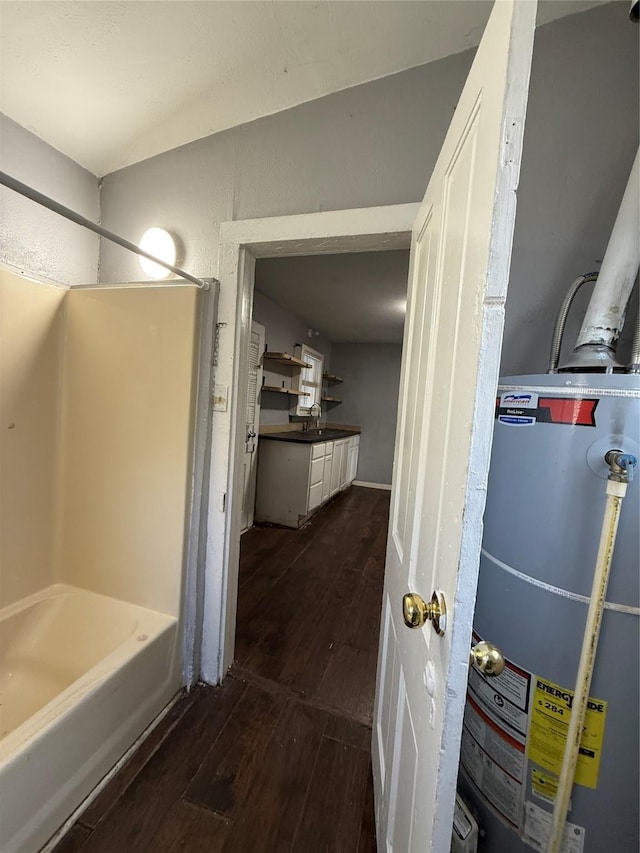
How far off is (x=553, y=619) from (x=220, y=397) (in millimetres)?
1282

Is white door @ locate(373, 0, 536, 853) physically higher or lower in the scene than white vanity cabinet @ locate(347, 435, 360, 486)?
higher

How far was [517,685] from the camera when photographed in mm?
853

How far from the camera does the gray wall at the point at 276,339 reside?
339 centimetres

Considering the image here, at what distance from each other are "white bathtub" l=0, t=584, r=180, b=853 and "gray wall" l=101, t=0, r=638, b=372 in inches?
60.3

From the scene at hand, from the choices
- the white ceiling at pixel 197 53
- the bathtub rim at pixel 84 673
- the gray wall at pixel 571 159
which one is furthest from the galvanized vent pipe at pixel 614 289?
the bathtub rim at pixel 84 673

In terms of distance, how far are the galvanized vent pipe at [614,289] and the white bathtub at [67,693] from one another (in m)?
1.75

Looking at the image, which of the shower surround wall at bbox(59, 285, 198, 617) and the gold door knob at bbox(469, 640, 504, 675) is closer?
the gold door knob at bbox(469, 640, 504, 675)

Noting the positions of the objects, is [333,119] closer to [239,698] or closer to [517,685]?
[517,685]

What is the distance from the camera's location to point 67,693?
1.08m

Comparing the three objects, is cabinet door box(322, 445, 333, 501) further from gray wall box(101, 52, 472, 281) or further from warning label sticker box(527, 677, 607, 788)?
warning label sticker box(527, 677, 607, 788)

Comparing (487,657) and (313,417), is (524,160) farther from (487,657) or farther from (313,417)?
(313,417)

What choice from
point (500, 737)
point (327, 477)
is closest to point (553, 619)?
point (500, 737)

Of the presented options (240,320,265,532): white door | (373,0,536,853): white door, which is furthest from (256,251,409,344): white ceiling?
(373,0,536,853): white door

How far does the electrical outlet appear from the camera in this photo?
4.68ft
